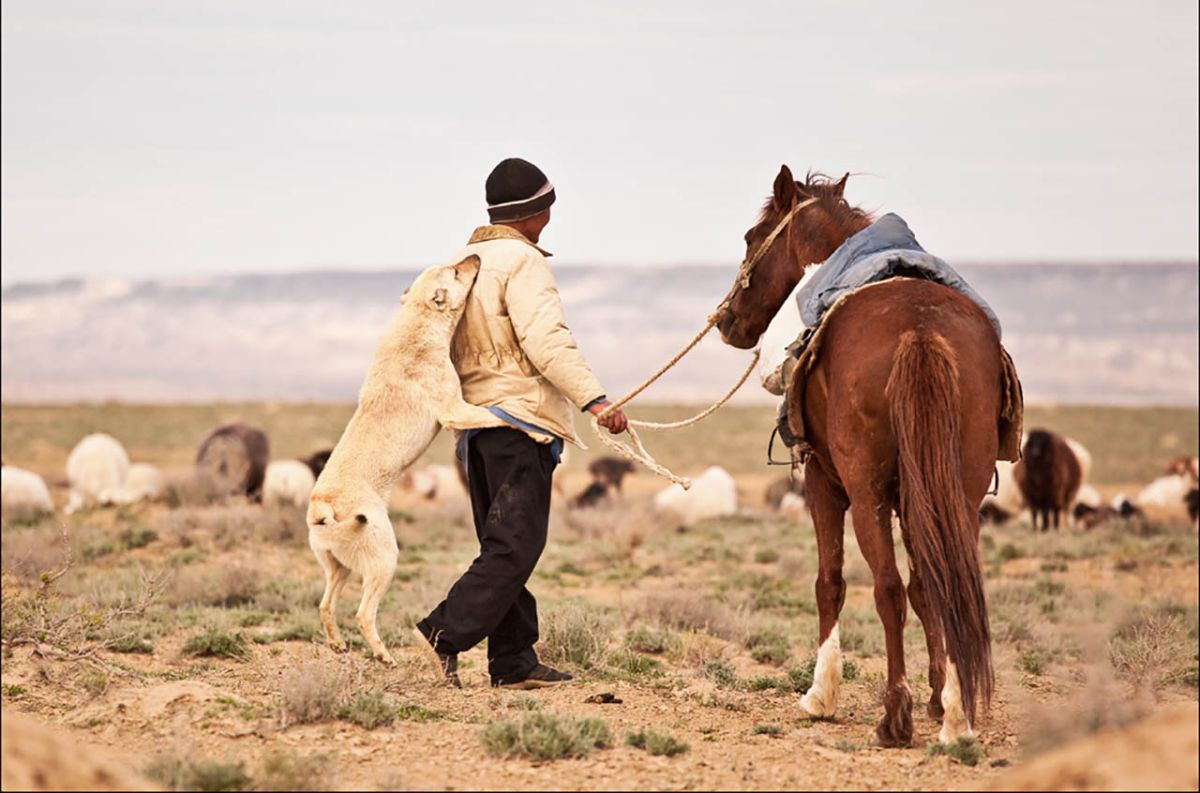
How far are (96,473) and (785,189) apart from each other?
20705 mm

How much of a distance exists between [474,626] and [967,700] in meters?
2.69

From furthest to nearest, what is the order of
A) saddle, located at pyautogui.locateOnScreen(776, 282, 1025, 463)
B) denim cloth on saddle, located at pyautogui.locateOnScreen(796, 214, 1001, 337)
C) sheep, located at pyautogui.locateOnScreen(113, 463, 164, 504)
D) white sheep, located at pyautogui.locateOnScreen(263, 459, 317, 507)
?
sheep, located at pyautogui.locateOnScreen(113, 463, 164, 504) → white sheep, located at pyautogui.locateOnScreen(263, 459, 317, 507) → denim cloth on saddle, located at pyautogui.locateOnScreen(796, 214, 1001, 337) → saddle, located at pyautogui.locateOnScreen(776, 282, 1025, 463)

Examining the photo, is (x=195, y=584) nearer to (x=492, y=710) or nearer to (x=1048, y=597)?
(x=492, y=710)

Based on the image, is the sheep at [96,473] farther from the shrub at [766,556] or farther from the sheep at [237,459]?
the shrub at [766,556]

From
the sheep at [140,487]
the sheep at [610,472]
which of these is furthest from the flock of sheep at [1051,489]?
the sheep at [140,487]

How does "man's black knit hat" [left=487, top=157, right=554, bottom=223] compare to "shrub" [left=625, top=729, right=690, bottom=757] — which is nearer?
"shrub" [left=625, top=729, right=690, bottom=757]

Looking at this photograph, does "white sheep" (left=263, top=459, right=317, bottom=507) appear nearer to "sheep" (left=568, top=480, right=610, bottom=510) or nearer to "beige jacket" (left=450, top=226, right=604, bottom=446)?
"sheep" (left=568, top=480, right=610, bottom=510)

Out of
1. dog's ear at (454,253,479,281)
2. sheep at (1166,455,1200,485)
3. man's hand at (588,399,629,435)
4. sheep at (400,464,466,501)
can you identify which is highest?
dog's ear at (454,253,479,281)

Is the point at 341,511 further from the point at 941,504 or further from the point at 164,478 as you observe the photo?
the point at 164,478

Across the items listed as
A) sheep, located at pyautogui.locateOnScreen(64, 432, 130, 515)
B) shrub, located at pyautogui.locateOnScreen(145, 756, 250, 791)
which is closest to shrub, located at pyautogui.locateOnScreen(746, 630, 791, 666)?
shrub, located at pyautogui.locateOnScreen(145, 756, 250, 791)

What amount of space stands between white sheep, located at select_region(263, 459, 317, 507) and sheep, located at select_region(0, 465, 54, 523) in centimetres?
350

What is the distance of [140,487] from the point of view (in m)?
24.8

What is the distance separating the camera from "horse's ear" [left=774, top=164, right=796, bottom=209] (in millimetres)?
7449

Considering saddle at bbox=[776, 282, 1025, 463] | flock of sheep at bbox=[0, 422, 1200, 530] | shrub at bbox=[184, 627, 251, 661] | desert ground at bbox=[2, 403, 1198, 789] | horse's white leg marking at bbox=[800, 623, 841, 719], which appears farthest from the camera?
flock of sheep at bbox=[0, 422, 1200, 530]
